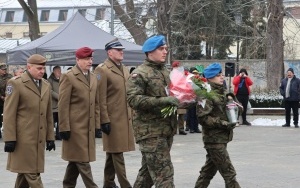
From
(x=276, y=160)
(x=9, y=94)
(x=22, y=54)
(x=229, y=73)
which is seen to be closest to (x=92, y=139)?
(x=9, y=94)

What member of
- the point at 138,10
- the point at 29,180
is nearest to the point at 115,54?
the point at 29,180

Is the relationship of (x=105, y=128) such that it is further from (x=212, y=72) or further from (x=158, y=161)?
(x=158, y=161)

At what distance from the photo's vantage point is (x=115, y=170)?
970cm

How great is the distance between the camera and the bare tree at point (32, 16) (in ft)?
103

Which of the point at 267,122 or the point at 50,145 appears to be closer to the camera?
the point at 50,145

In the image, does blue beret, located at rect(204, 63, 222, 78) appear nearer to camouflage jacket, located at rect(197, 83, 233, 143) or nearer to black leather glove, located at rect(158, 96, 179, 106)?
camouflage jacket, located at rect(197, 83, 233, 143)

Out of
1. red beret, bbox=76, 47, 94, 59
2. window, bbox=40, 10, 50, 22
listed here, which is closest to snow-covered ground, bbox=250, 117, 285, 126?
red beret, bbox=76, 47, 94, 59

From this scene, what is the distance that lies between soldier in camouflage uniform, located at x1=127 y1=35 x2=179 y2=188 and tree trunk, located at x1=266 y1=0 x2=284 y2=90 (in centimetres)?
2276

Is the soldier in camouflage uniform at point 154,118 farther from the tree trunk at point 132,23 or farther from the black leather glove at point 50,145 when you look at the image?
the tree trunk at point 132,23

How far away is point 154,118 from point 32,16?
24.9 m

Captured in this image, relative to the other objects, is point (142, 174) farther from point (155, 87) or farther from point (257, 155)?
point (257, 155)

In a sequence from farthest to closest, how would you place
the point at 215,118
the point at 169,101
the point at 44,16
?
the point at 44,16 → the point at 215,118 → the point at 169,101

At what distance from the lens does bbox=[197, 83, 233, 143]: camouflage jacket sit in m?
8.70

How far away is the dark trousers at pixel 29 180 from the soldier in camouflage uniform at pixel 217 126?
199 centimetres
